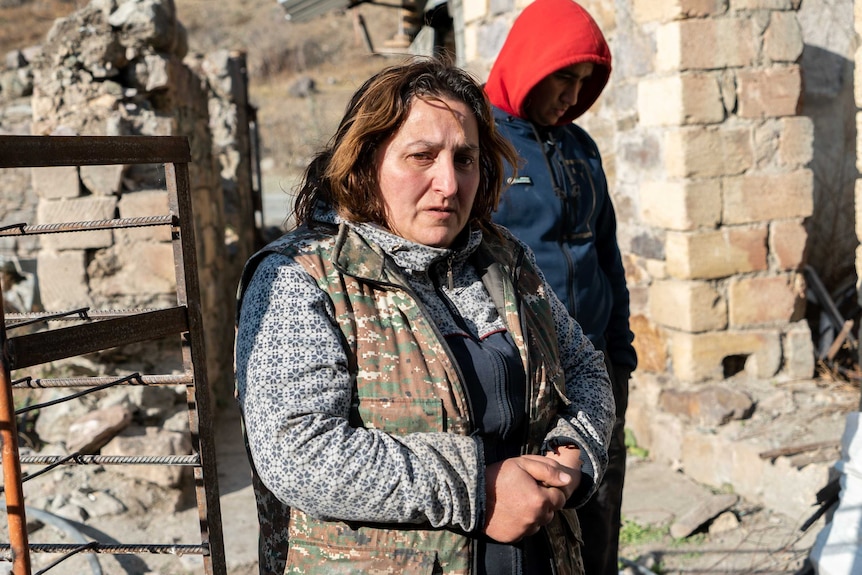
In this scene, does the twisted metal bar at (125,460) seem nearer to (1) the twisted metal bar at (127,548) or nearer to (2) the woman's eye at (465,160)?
(1) the twisted metal bar at (127,548)

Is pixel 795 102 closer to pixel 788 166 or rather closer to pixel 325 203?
pixel 788 166

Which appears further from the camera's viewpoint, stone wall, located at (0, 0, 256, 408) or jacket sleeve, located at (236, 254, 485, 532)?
stone wall, located at (0, 0, 256, 408)

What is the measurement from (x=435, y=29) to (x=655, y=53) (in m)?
3.78

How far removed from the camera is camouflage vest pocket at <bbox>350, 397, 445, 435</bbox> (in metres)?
1.63

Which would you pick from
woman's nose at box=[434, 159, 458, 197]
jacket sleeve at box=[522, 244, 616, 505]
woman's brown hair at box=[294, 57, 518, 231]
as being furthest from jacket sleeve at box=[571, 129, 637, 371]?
woman's nose at box=[434, 159, 458, 197]

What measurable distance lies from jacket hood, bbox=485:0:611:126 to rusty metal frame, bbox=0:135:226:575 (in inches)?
53.9

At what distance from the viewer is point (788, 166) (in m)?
5.02

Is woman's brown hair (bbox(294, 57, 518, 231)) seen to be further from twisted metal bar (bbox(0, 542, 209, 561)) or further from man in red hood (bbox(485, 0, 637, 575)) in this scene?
man in red hood (bbox(485, 0, 637, 575))

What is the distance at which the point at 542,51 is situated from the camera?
289 cm

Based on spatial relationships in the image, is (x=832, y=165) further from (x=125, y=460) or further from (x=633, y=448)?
(x=125, y=460)

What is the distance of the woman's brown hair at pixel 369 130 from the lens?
184 centimetres

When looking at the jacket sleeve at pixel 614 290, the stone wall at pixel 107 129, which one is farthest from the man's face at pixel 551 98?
the stone wall at pixel 107 129

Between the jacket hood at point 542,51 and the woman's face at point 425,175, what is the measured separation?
1.07m

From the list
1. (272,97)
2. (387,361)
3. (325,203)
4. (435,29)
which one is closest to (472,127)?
(325,203)
